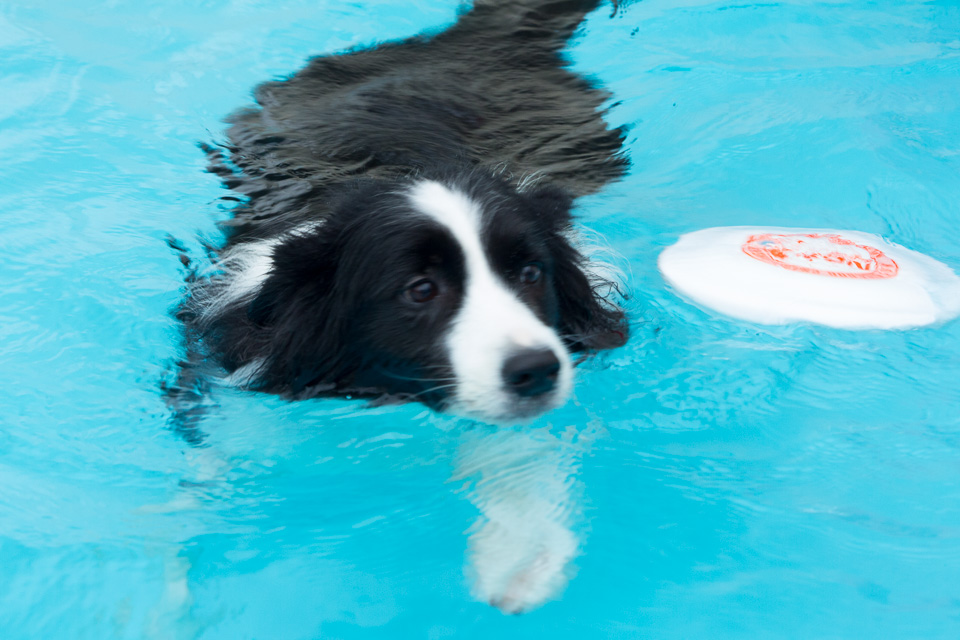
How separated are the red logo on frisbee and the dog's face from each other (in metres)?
1.02

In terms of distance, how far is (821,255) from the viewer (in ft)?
13.7

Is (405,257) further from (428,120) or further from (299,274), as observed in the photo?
(428,120)

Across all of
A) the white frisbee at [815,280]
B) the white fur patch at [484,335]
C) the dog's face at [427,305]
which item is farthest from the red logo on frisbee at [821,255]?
the white fur patch at [484,335]

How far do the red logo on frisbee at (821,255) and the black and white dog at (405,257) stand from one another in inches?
32.1

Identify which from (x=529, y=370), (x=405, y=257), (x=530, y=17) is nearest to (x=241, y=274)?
(x=405, y=257)

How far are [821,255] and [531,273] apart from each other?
5.42 ft

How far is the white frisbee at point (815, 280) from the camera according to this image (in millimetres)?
3824

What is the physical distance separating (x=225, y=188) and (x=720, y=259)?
9.08ft

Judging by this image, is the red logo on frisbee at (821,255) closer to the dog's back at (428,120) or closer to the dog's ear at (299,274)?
the dog's back at (428,120)

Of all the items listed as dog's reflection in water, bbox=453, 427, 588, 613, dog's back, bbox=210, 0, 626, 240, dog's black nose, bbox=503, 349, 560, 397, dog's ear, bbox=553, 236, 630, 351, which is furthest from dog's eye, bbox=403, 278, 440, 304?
dog's back, bbox=210, 0, 626, 240

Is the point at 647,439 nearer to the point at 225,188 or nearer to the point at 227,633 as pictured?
the point at 227,633

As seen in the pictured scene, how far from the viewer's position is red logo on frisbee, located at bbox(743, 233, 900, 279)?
13.3 ft

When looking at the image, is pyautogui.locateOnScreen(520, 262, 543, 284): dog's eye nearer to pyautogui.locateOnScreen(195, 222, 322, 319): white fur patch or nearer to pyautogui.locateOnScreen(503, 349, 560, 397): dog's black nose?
pyautogui.locateOnScreen(503, 349, 560, 397): dog's black nose

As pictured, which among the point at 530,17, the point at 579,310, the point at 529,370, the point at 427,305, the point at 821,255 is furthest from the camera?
the point at 530,17
